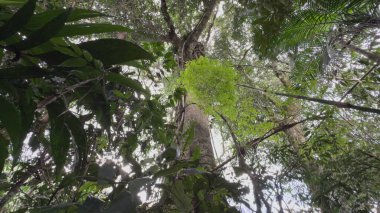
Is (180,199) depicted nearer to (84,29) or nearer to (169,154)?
(169,154)

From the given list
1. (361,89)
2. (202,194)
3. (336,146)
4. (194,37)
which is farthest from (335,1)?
(194,37)

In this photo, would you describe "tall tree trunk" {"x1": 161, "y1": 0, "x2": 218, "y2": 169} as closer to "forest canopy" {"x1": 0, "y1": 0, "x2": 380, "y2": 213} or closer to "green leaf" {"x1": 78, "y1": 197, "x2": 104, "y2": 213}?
"forest canopy" {"x1": 0, "y1": 0, "x2": 380, "y2": 213}

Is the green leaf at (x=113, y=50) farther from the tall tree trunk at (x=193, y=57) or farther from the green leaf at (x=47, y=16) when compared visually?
the tall tree trunk at (x=193, y=57)

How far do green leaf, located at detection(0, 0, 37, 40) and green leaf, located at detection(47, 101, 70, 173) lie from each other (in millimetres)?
453

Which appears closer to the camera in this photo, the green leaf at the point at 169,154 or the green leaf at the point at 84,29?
the green leaf at the point at 84,29

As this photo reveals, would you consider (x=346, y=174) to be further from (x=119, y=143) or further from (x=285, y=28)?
(x=119, y=143)

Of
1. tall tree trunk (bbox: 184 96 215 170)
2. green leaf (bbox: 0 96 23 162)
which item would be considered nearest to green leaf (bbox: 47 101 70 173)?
green leaf (bbox: 0 96 23 162)

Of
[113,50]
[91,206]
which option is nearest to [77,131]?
[113,50]

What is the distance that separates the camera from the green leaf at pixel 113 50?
1.18m

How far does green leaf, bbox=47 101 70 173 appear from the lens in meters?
1.24

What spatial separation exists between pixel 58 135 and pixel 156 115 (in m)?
0.46

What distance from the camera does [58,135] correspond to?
1.24 metres

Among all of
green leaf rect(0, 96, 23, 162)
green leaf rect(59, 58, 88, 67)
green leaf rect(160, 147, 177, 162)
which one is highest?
green leaf rect(59, 58, 88, 67)

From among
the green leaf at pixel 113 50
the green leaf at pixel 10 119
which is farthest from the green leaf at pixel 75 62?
the green leaf at pixel 10 119
